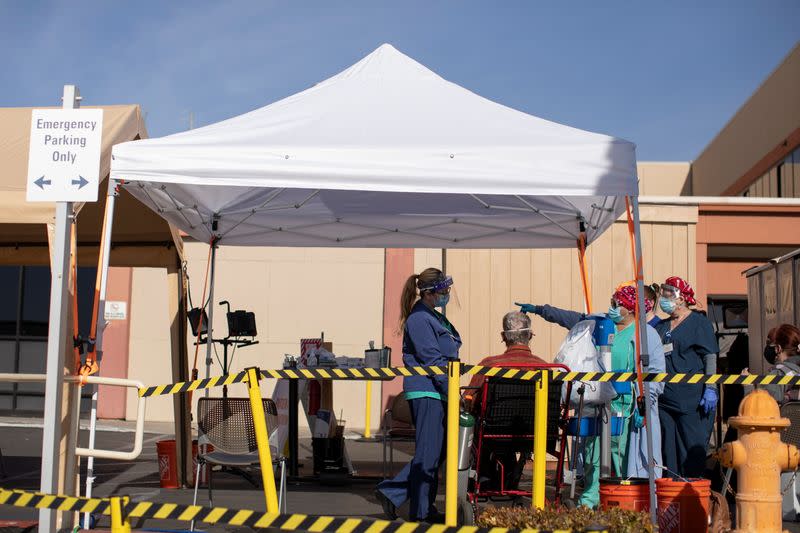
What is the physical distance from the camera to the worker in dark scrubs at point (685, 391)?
791cm

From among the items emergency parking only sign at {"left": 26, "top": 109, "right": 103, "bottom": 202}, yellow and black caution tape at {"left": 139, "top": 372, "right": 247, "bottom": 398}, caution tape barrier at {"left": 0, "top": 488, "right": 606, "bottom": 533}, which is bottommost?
caution tape barrier at {"left": 0, "top": 488, "right": 606, "bottom": 533}

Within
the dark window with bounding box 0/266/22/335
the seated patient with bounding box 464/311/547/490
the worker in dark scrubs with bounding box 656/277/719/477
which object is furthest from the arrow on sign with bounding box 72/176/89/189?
the dark window with bounding box 0/266/22/335

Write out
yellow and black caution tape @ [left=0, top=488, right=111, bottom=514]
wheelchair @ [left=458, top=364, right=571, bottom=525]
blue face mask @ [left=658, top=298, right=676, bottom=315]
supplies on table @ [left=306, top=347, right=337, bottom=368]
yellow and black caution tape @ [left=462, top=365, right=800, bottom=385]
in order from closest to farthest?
yellow and black caution tape @ [left=0, top=488, right=111, bottom=514], yellow and black caution tape @ [left=462, top=365, right=800, bottom=385], wheelchair @ [left=458, top=364, right=571, bottom=525], blue face mask @ [left=658, top=298, right=676, bottom=315], supplies on table @ [left=306, top=347, right=337, bottom=368]

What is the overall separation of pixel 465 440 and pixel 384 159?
196 cm

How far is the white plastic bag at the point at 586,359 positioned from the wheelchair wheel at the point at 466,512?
1126mm

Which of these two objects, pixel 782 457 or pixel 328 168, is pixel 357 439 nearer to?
A: pixel 328 168

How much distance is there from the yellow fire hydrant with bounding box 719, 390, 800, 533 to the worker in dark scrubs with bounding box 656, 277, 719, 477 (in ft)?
9.07

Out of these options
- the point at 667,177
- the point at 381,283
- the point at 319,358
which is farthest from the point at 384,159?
the point at 667,177

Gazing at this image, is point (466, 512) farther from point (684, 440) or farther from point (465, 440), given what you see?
point (684, 440)

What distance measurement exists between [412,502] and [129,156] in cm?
297

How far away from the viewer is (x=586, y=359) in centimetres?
709

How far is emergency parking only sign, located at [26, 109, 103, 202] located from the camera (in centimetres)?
544

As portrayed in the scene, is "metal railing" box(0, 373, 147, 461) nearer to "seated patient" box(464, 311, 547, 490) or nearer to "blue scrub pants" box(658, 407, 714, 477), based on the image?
"seated patient" box(464, 311, 547, 490)

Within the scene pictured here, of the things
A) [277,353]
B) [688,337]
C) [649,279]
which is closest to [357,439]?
[277,353]
